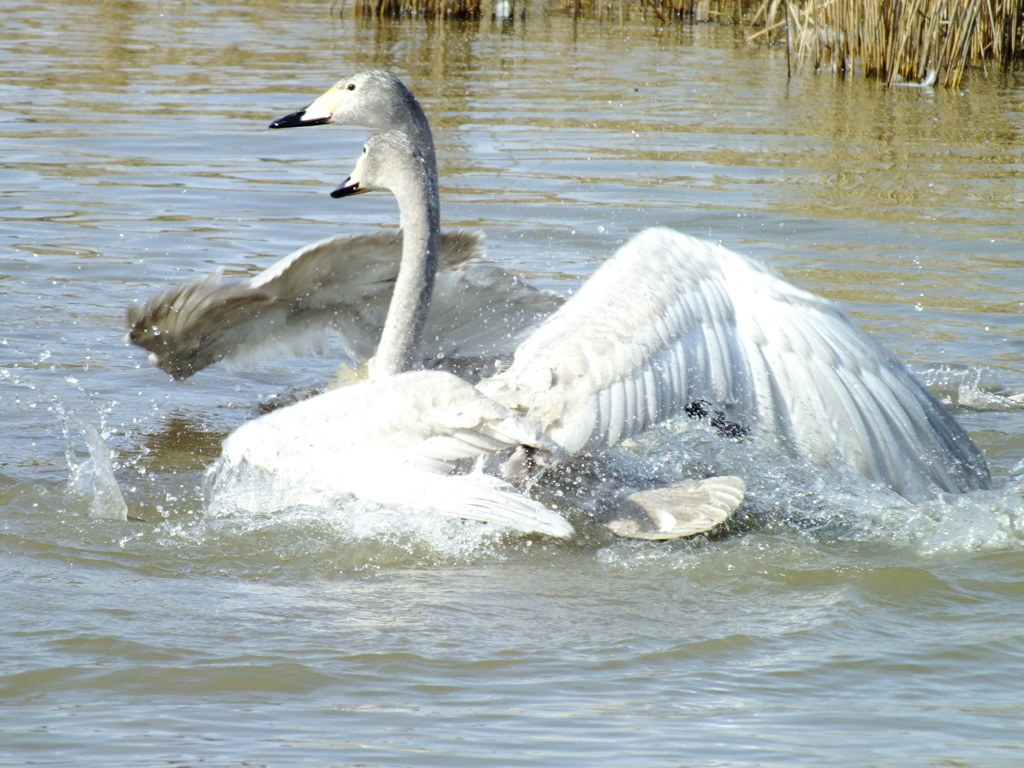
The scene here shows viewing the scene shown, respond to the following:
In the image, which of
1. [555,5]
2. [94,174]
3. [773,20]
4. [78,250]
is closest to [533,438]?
[78,250]

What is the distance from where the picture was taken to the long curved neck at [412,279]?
526 cm

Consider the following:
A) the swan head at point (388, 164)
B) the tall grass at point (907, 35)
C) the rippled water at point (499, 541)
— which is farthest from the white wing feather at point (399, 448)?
the tall grass at point (907, 35)

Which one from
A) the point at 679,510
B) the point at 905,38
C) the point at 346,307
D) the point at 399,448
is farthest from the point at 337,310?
the point at 905,38

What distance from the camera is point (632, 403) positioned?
386cm

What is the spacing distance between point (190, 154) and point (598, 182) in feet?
10.8

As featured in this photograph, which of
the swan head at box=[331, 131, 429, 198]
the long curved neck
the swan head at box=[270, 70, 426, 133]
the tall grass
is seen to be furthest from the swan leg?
the tall grass

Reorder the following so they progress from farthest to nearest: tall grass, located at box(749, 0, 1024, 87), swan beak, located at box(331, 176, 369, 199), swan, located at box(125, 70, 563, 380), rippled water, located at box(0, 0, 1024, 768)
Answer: tall grass, located at box(749, 0, 1024, 87) < swan, located at box(125, 70, 563, 380) < swan beak, located at box(331, 176, 369, 199) < rippled water, located at box(0, 0, 1024, 768)

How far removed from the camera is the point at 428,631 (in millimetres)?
3641

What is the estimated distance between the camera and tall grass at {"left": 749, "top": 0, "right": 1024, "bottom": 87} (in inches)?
559

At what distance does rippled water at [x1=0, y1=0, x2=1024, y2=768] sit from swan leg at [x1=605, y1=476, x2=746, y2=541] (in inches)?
3.1

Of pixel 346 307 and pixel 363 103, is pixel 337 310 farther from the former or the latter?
pixel 363 103

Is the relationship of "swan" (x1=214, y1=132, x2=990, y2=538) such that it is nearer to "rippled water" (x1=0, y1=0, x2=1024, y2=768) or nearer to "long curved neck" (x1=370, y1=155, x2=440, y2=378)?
"rippled water" (x1=0, y1=0, x2=1024, y2=768)

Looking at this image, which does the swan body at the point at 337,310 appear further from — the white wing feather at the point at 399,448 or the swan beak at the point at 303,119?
the white wing feather at the point at 399,448

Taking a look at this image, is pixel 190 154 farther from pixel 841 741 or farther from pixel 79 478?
pixel 841 741
